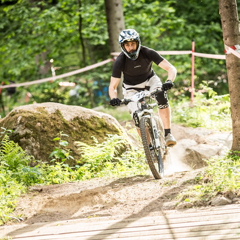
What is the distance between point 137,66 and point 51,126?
235cm

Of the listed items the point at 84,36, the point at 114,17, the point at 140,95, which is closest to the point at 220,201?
the point at 140,95

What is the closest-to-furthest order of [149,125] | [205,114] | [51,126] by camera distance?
1. [149,125]
2. [51,126]
3. [205,114]

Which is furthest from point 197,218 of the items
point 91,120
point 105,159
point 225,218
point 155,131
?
point 91,120

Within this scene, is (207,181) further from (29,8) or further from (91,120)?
(29,8)

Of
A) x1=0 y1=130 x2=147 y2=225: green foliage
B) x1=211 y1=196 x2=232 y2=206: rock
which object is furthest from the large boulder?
x1=211 y1=196 x2=232 y2=206: rock

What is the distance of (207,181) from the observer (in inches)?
236

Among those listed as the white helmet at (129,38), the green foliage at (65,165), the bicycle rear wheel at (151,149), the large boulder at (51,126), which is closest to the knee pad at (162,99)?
the bicycle rear wheel at (151,149)

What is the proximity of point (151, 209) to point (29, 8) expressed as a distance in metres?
12.7

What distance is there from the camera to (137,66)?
725cm

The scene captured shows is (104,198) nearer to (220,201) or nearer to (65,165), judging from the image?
(220,201)

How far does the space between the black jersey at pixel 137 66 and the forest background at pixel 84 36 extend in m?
8.07

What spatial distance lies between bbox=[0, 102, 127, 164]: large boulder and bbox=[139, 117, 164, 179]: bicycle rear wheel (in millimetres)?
2004

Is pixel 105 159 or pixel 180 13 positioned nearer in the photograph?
pixel 105 159

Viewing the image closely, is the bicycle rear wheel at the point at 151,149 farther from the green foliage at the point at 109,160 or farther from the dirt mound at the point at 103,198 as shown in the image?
the green foliage at the point at 109,160
